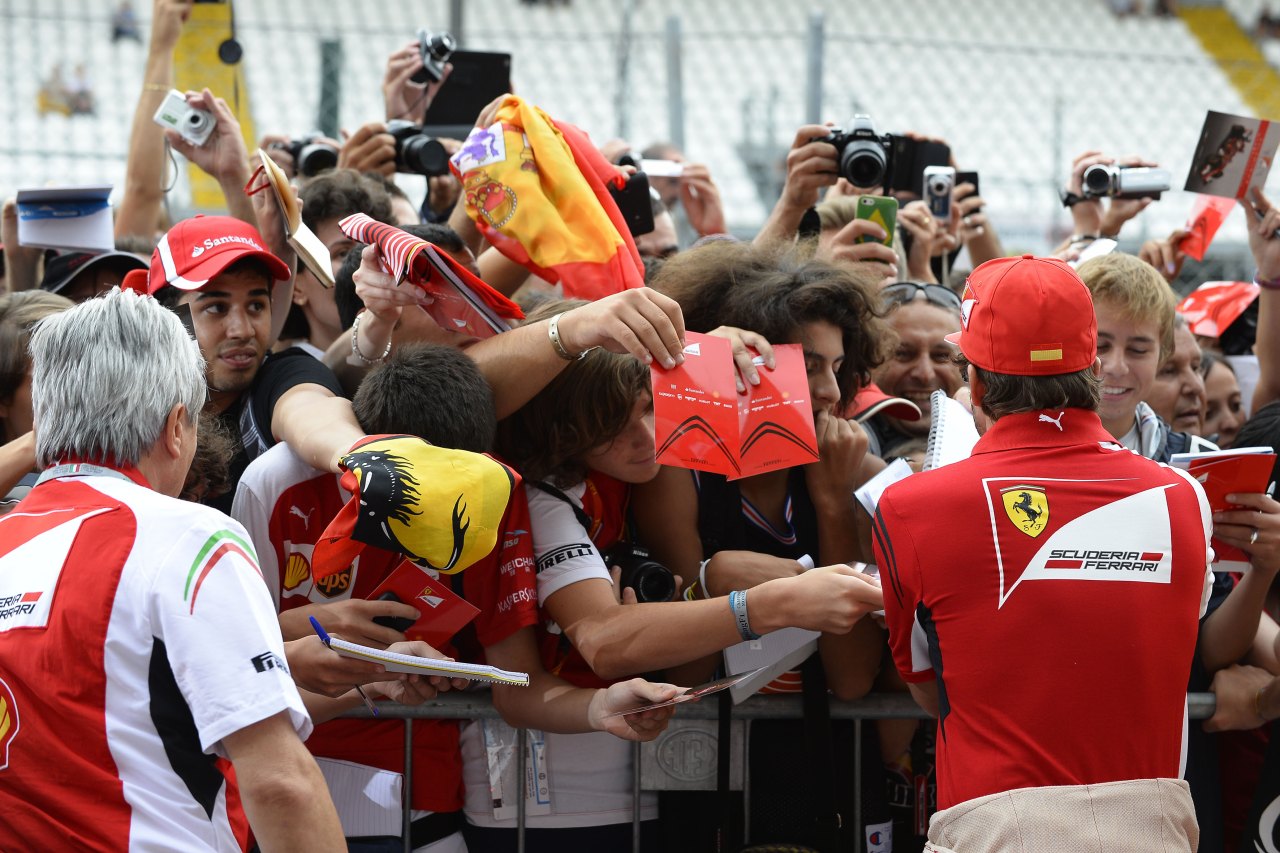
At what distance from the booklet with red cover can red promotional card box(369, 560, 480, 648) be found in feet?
4.34

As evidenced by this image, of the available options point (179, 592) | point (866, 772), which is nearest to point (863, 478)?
point (866, 772)

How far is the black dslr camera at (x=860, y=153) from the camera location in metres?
3.51

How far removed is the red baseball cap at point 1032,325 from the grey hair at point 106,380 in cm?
122

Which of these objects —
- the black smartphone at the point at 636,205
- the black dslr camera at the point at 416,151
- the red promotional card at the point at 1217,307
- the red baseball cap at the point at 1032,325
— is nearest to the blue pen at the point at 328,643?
the red baseball cap at the point at 1032,325

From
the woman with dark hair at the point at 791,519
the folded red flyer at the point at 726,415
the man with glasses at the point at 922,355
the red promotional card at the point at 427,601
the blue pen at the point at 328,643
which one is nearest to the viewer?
the blue pen at the point at 328,643

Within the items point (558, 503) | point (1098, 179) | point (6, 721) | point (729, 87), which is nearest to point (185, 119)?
point (558, 503)

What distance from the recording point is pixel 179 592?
1705mm

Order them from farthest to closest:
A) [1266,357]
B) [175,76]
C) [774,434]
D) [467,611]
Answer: [175,76]
[1266,357]
[774,434]
[467,611]

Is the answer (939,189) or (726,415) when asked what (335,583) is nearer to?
(726,415)

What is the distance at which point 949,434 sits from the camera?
2.47 meters

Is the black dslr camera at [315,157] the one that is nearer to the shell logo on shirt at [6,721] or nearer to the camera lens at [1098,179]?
the camera lens at [1098,179]

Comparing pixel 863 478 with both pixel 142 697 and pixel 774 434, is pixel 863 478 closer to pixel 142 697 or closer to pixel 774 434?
pixel 774 434

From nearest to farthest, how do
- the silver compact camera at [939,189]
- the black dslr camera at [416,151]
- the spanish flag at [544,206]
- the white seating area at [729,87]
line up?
the spanish flag at [544,206]
the black dslr camera at [416,151]
the silver compact camera at [939,189]
the white seating area at [729,87]

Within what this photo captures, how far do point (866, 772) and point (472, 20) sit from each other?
383 inches
